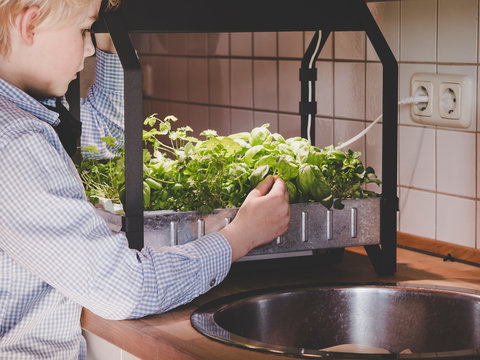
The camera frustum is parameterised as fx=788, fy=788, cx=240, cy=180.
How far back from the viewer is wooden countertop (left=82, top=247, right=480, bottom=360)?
1.04 meters

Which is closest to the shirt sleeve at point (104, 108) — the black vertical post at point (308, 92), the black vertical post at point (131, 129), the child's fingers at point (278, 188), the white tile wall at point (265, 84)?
the black vertical post at point (131, 129)

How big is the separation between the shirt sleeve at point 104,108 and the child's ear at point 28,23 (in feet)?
0.55

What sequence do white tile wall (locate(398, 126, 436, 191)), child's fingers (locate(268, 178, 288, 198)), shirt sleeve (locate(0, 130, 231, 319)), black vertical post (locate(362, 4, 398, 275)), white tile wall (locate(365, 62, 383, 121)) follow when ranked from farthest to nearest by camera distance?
white tile wall (locate(365, 62, 383, 121)) → white tile wall (locate(398, 126, 436, 191)) → black vertical post (locate(362, 4, 398, 275)) → child's fingers (locate(268, 178, 288, 198)) → shirt sleeve (locate(0, 130, 231, 319))

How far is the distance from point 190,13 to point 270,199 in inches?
12.9

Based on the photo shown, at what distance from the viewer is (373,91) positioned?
5.96 feet

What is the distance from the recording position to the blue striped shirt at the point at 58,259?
1.02m

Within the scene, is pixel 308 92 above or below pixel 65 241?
above

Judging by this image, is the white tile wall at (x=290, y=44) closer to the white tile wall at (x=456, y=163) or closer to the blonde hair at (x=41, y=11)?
the white tile wall at (x=456, y=163)

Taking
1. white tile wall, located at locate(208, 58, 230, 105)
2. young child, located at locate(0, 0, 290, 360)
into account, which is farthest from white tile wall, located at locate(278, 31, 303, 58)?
young child, located at locate(0, 0, 290, 360)

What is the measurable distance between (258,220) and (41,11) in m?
0.46

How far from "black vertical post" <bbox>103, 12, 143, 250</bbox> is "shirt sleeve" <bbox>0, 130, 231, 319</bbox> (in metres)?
0.10

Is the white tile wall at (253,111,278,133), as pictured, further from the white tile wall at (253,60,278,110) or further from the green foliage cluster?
the green foliage cluster

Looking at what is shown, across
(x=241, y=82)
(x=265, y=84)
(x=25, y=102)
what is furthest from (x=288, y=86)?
(x=25, y=102)

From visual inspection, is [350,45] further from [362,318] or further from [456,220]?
[362,318]
